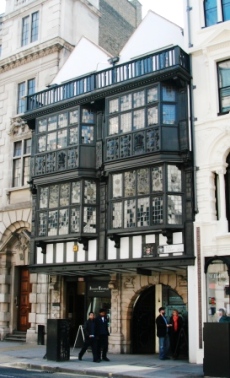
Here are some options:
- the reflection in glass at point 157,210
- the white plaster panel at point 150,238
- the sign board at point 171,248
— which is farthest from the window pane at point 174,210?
the white plaster panel at point 150,238

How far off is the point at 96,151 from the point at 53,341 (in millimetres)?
7528

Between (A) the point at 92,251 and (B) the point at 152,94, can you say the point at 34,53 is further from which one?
(A) the point at 92,251

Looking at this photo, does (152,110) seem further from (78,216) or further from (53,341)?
(53,341)

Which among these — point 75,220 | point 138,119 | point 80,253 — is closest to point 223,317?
point 80,253

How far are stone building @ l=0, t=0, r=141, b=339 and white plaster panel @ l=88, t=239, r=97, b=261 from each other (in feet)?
12.6

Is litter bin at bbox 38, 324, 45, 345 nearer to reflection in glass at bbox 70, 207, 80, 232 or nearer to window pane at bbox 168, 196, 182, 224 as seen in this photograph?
reflection in glass at bbox 70, 207, 80, 232

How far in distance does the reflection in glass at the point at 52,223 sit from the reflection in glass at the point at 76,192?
1.02m

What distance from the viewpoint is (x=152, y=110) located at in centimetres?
1828

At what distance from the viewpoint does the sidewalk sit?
13.8 m

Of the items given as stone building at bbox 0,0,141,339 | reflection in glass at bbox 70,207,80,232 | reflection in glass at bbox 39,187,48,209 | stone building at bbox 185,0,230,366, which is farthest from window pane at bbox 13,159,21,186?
stone building at bbox 185,0,230,366

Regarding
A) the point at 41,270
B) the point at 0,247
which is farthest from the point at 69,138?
the point at 0,247

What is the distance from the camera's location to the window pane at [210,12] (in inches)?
734

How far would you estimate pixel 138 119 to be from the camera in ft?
61.1

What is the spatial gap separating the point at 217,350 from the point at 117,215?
7138 millimetres
